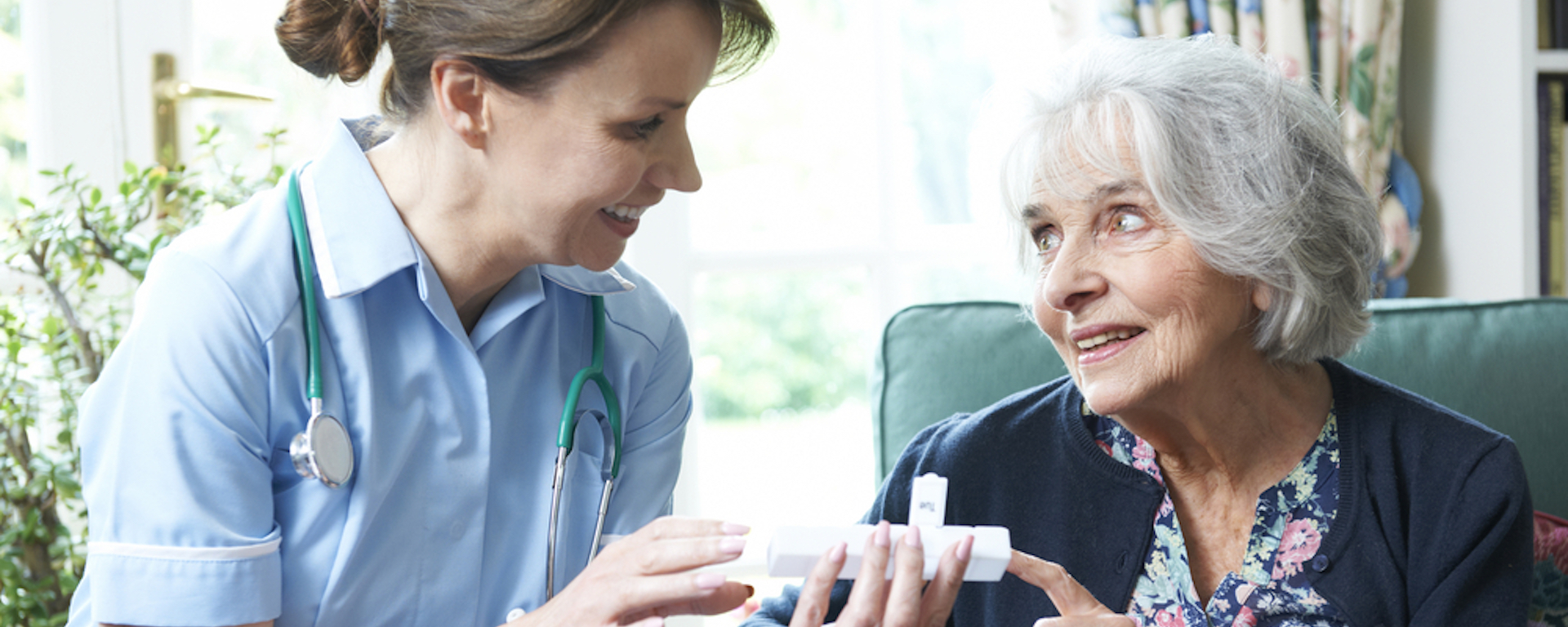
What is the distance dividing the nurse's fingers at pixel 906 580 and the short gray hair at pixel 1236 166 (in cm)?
49

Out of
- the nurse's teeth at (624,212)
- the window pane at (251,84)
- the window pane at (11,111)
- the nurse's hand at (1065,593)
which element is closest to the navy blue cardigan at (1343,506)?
the nurse's hand at (1065,593)

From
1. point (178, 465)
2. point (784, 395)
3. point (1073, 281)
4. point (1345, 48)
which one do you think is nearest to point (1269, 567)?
point (1073, 281)

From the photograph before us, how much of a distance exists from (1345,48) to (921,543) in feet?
6.05

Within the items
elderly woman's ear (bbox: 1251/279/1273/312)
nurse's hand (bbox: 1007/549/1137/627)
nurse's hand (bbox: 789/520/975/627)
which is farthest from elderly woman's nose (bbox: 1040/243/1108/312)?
nurse's hand (bbox: 789/520/975/627)

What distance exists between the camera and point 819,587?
0.93 meters

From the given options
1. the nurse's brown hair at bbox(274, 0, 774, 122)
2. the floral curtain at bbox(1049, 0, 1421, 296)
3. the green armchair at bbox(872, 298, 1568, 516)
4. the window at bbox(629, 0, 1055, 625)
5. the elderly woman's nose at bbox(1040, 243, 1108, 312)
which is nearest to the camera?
the nurse's brown hair at bbox(274, 0, 774, 122)

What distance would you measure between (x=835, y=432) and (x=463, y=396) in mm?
2042

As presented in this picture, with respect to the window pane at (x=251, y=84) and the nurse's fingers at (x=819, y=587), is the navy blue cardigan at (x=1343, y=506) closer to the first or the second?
the nurse's fingers at (x=819, y=587)

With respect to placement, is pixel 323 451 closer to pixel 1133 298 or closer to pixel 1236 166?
pixel 1133 298

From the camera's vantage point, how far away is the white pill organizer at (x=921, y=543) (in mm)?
943

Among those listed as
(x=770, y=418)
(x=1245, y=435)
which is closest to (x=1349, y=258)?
(x=1245, y=435)

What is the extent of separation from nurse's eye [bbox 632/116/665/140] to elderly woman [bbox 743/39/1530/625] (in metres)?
0.43

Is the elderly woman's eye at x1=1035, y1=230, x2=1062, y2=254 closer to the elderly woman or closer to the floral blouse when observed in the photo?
the elderly woman

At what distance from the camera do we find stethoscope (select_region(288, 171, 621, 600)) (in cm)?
99
